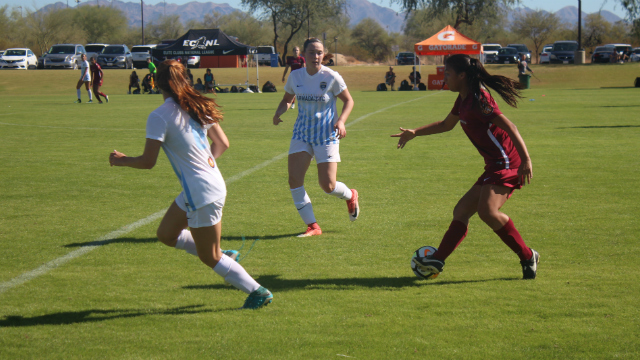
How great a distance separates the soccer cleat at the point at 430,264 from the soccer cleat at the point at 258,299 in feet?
4.04

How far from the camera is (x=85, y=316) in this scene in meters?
4.03

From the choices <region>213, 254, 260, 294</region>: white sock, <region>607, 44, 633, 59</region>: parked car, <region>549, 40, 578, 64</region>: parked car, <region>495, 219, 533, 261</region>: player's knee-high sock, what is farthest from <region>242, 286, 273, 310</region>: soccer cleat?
<region>607, 44, 633, 59</region>: parked car

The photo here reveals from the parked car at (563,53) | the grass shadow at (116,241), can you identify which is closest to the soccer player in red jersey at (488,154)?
the grass shadow at (116,241)

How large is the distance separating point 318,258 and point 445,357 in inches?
84.0

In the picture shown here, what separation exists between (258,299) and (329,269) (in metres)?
1.10

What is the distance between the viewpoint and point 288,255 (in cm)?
545

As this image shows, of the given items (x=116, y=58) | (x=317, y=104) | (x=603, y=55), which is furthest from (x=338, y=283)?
(x=603, y=55)

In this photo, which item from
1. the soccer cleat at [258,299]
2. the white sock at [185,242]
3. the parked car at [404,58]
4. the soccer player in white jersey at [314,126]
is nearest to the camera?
the soccer cleat at [258,299]

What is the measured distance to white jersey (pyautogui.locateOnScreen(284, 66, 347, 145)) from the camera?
6.10m

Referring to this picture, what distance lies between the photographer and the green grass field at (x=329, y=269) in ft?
11.8

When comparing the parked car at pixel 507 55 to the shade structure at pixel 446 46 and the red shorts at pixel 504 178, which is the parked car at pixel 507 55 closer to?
the shade structure at pixel 446 46

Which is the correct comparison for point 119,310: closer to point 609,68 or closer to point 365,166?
point 365,166

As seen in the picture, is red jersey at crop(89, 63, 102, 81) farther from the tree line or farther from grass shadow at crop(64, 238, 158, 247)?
the tree line

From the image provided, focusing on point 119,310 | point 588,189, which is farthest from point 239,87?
point 119,310
